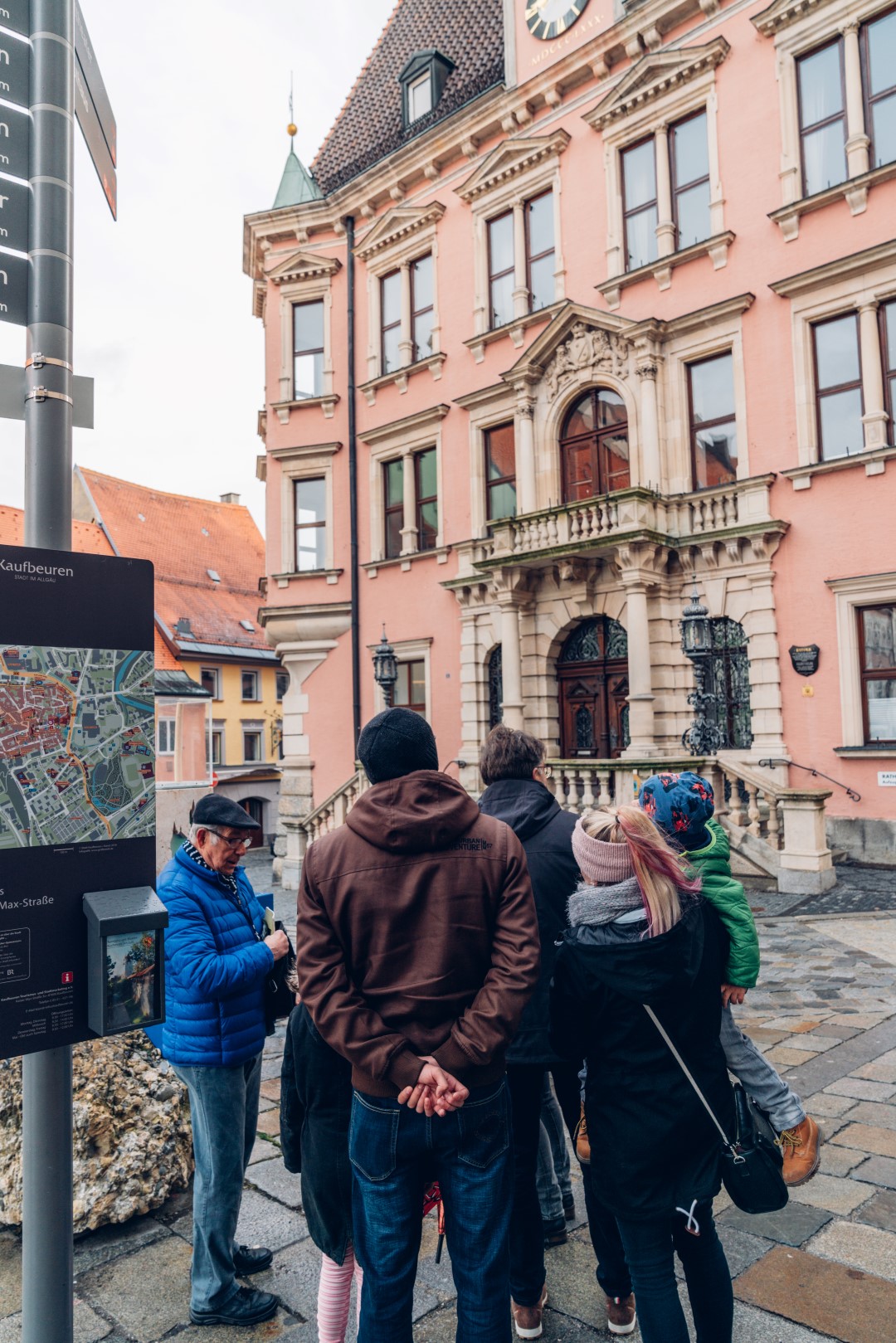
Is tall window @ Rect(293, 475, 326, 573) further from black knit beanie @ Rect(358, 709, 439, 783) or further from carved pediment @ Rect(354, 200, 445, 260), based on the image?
black knit beanie @ Rect(358, 709, 439, 783)

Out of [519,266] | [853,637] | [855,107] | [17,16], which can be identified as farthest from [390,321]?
[17,16]

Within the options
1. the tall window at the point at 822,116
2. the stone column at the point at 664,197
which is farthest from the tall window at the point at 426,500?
the tall window at the point at 822,116

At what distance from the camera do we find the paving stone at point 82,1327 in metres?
3.26

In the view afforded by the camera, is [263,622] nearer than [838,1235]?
No

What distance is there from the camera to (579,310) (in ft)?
55.7

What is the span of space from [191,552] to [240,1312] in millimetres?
41228

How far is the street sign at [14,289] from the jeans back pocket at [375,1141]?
8.02 feet

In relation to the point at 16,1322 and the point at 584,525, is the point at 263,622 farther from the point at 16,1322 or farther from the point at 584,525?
the point at 16,1322

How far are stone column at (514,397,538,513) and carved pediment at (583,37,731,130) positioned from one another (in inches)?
201

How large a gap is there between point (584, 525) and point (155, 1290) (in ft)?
44.9

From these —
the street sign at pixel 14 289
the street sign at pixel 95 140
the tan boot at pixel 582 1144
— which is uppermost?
the street sign at pixel 95 140

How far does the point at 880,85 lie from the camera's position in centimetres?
1379

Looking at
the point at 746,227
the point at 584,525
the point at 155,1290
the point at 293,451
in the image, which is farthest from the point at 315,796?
the point at 155,1290

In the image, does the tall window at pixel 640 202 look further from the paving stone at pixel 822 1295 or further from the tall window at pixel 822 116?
the paving stone at pixel 822 1295
